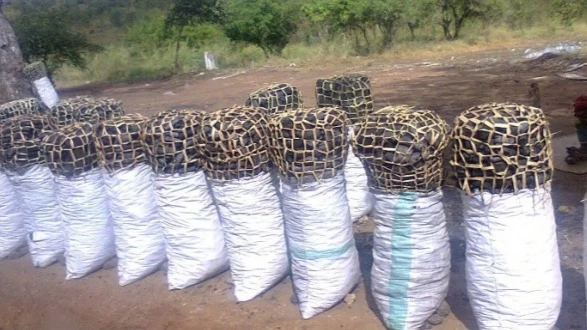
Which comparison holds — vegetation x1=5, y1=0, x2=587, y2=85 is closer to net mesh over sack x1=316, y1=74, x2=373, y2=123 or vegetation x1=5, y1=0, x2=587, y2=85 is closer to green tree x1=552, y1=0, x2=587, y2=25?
green tree x1=552, y1=0, x2=587, y2=25

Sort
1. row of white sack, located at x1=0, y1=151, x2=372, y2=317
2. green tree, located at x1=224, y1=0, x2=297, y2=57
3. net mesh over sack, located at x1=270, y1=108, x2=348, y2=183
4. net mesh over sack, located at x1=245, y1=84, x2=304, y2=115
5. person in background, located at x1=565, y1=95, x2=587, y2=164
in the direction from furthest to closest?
1. green tree, located at x1=224, y1=0, x2=297, y2=57
2. person in background, located at x1=565, y1=95, x2=587, y2=164
3. net mesh over sack, located at x1=245, y1=84, x2=304, y2=115
4. row of white sack, located at x1=0, y1=151, x2=372, y2=317
5. net mesh over sack, located at x1=270, y1=108, x2=348, y2=183

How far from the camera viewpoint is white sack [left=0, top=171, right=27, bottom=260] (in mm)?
5266

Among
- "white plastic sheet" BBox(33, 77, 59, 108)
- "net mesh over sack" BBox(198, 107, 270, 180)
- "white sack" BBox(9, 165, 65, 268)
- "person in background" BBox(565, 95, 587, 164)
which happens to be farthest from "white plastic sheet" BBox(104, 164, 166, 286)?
"white plastic sheet" BBox(33, 77, 59, 108)

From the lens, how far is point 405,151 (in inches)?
126

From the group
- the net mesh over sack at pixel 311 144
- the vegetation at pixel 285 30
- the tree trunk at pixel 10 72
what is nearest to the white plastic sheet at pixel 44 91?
the tree trunk at pixel 10 72

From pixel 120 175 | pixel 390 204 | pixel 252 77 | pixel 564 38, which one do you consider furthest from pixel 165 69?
pixel 390 204

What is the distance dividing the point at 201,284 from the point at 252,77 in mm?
12972

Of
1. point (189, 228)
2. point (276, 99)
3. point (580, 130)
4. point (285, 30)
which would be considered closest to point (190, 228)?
point (189, 228)

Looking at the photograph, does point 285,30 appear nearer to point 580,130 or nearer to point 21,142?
point 580,130

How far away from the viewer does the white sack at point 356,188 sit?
472 centimetres

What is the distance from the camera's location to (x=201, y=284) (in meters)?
4.41

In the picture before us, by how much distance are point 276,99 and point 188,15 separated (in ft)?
59.2

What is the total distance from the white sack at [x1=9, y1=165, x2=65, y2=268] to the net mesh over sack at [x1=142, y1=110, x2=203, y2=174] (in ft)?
3.96

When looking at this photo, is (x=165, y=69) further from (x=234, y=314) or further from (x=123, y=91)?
(x=234, y=314)
